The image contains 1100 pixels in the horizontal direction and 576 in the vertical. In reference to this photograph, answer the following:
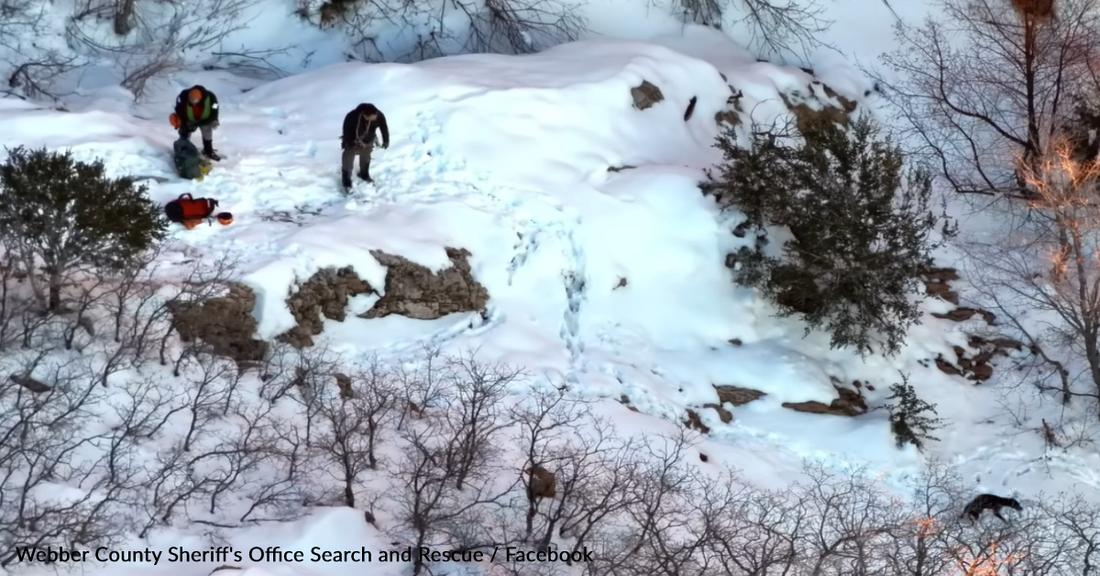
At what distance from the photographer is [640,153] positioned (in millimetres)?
13359

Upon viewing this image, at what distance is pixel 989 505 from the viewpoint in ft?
35.4

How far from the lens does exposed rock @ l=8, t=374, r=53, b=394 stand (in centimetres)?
787

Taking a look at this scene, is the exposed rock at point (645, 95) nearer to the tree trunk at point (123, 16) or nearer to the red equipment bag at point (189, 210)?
the red equipment bag at point (189, 210)

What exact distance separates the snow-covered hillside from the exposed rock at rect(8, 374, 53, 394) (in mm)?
1732

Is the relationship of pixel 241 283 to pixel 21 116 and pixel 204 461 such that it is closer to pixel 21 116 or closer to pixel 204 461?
pixel 204 461

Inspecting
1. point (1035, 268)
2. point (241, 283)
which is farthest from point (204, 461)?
point (1035, 268)

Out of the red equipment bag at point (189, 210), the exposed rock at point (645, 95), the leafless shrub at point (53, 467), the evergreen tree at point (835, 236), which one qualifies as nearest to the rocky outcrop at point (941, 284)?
the evergreen tree at point (835, 236)

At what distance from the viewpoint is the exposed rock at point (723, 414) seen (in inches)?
442

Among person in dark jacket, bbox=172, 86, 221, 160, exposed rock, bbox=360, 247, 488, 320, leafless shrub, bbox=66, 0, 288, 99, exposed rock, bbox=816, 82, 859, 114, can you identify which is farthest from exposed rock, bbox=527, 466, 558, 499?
exposed rock, bbox=816, 82, 859, 114

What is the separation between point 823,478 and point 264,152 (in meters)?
7.46

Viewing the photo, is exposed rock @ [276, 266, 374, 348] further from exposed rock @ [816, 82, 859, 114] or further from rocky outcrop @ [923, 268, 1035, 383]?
exposed rock @ [816, 82, 859, 114]

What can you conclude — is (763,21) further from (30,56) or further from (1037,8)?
(30,56)

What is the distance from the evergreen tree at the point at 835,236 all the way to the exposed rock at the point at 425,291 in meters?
3.45

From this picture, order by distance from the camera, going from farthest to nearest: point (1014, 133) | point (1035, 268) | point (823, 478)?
1. point (1014, 133)
2. point (1035, 268)
3. point (823, 478)
